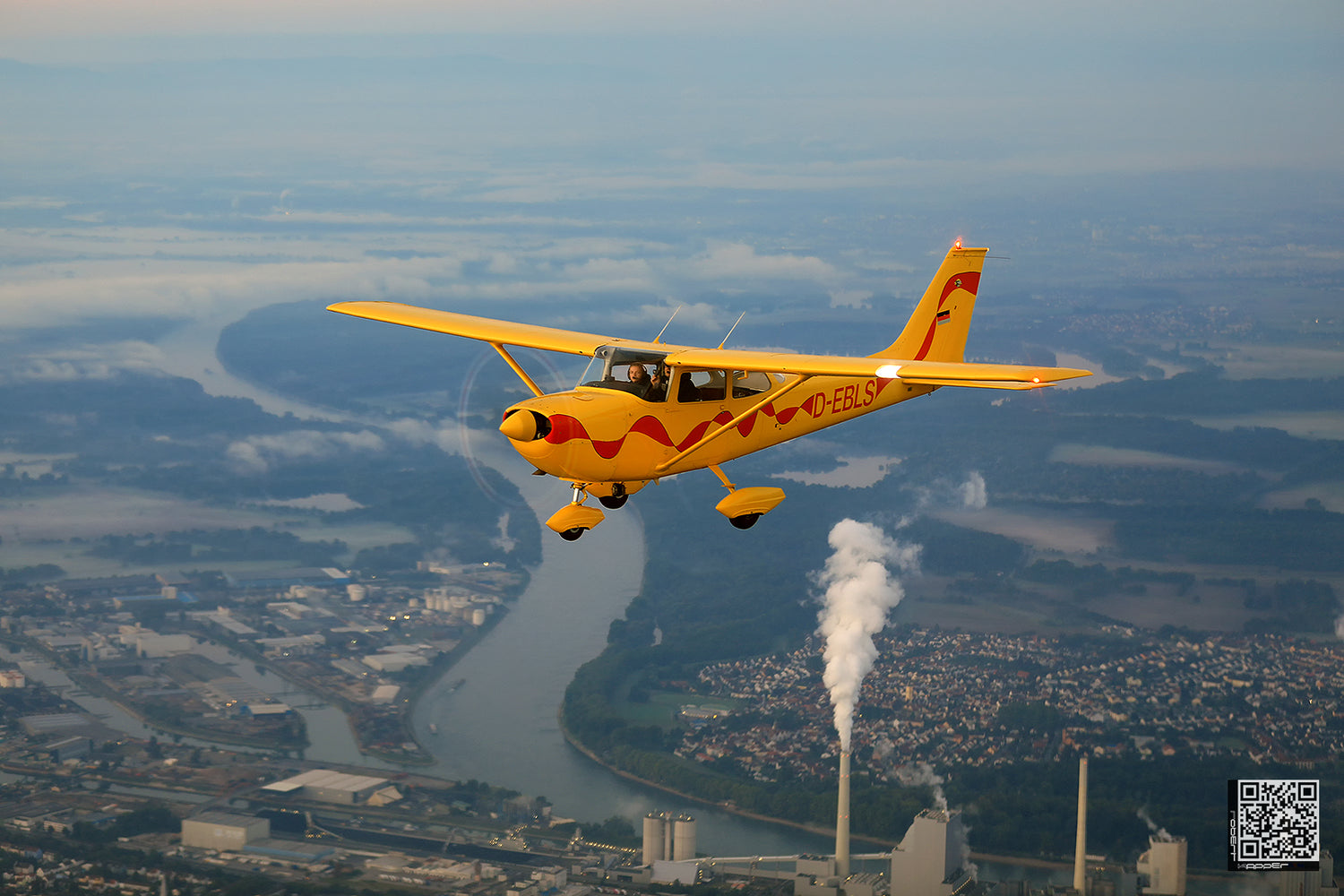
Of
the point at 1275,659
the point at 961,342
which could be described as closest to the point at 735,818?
the point at 1275,659

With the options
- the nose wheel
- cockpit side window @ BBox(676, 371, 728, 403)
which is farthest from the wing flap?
the nose wheel

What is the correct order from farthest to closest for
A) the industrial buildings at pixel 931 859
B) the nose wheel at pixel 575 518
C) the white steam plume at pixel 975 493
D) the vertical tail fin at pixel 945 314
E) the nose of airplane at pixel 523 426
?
the white steam plume at pixel 975 493 → the industrial buildings at pixel 931 859 → the vertical tail fin at pixel 945 314 → the nose wheel at pixel 575 518 → the nose of airplane at pixel 523 426

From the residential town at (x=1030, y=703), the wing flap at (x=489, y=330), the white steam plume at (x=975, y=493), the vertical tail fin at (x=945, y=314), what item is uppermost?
the white steam plume at (x=975, y=493)

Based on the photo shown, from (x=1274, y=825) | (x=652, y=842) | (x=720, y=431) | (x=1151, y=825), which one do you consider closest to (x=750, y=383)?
(x=720, y=431)

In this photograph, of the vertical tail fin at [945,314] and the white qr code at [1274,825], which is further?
the white qr code at [1274,825]

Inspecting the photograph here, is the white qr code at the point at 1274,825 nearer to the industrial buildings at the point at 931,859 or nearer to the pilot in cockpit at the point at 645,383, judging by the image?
the industrial buildings at the point at 931,859

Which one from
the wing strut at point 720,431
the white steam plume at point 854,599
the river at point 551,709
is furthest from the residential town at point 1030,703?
the wing strut at point 720,431

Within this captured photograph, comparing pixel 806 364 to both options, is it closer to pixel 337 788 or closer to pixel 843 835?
pixel 843 835
